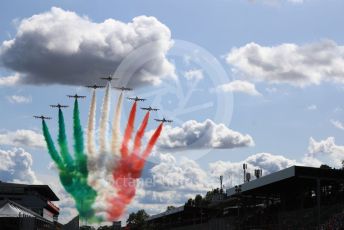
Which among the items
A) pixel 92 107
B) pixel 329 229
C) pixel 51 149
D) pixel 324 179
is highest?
pixel 92 107

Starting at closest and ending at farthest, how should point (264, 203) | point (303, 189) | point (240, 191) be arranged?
point (303, 189), point (240, 191), point (264, 203)

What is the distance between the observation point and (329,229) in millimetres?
48812

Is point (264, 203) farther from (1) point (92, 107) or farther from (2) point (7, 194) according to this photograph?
(2) point (7, 194)

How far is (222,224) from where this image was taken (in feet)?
243

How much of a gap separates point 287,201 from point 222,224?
9923 millimetres

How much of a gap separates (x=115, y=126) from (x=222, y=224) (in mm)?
20780

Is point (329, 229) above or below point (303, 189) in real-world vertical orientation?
below

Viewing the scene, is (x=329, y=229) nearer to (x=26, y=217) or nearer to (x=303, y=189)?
(x=303, y=189)

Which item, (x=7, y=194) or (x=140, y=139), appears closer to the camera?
(x=140, y=139)

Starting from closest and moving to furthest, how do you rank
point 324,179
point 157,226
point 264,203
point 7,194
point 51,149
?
point 324,179 → point 51,149 → point 264,203 → point 157,226 → point 7,194

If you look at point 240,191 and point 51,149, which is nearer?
point 240,191

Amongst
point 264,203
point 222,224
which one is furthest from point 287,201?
point 264,203

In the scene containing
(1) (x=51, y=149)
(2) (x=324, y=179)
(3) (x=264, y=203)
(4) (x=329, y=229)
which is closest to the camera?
(4) (x=329, y=229)

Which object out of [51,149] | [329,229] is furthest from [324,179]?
[51,149]
